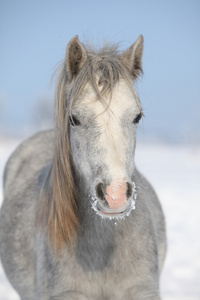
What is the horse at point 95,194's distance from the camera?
105 inches

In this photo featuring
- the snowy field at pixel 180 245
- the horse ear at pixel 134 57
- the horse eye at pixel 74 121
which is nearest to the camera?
the horse eye at pixel 74 121

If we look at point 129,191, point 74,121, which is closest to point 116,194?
point 129,191

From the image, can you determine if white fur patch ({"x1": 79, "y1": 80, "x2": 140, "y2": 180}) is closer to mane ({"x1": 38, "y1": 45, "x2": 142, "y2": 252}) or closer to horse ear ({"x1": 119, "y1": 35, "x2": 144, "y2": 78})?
mane ({"x1": 38, "y1": 45, "x2": 142, "y2": 252})

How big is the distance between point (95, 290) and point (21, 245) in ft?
4.08

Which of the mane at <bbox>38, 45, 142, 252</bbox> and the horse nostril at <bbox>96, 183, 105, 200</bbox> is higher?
the mane at <bbox>38, 45, 142, 252</bbox>

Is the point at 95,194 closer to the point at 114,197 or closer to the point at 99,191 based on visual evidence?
the point at 99,191

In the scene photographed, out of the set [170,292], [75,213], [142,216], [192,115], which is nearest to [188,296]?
[170,292]

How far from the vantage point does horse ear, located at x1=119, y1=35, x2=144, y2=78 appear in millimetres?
3205

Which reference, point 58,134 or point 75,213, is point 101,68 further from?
point 75,213

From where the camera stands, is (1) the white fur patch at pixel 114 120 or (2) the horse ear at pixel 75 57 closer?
(1) the white fur patch at pixel 114 120

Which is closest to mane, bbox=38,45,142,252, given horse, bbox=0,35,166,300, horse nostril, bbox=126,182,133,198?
horse, bbox=0,35,166,300

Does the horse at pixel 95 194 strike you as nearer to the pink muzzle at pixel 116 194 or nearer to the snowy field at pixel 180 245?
the pink muzzle at pixel 116 194

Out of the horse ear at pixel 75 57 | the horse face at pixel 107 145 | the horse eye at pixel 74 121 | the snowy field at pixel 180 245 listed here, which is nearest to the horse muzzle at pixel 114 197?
the horse face at pixel 107 145

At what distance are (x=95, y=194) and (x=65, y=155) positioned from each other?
0.62m
